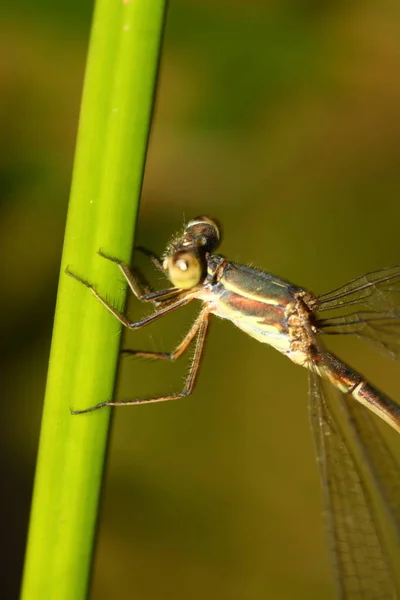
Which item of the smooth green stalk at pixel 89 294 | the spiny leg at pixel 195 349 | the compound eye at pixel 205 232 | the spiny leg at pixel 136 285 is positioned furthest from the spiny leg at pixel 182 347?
the smooth green stalk at pixel 89 294

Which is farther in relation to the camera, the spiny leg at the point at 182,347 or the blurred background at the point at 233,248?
the blurred background at the point at 233,248

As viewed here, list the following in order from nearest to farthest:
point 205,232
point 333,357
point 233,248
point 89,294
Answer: point 89,294 < point 205,232 < point 333,357 < point 233,248

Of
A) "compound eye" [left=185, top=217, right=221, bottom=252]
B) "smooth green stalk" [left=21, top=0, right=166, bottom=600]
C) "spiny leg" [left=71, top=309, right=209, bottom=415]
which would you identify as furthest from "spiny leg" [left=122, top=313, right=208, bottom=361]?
"smooth green stalk" [left=21, top=0, right=166, bottom=600]

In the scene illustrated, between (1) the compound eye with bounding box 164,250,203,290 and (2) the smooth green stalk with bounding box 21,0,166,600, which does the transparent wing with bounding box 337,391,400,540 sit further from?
(2) the smooth green stalk with bounding box 21,0,166,600

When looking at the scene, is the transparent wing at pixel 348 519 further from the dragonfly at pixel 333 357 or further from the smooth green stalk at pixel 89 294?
the smooth green stalk at pixel 89 294

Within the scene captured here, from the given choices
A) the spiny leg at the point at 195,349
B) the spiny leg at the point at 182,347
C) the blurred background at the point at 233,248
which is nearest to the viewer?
the spiny leg at the point at 182,347

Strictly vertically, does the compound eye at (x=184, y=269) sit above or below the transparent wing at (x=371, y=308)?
below

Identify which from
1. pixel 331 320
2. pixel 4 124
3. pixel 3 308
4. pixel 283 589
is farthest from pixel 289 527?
pixel 4 124

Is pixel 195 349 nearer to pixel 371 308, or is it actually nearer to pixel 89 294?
pixel 371 308

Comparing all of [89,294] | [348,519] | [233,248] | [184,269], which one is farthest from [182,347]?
[233,248]
